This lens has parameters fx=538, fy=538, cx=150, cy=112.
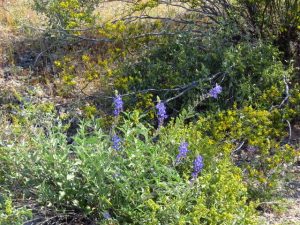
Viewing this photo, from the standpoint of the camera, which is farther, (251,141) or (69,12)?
(69,12)

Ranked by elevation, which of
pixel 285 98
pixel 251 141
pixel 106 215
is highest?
pixel 285 98

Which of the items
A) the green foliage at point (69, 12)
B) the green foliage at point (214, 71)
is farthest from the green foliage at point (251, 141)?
the green foliage at point (69, 12)

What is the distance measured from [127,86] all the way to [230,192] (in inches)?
82.0

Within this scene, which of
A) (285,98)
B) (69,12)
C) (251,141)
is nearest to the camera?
(251,141)

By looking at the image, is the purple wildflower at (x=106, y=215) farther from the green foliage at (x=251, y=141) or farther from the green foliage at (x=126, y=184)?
the green foliage at (x=251, y=141)

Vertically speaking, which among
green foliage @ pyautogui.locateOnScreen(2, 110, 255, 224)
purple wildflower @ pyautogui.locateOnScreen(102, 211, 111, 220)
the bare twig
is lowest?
purple wildflower @ pyautogui.locateOnScreen(102, 211, 111, 220)

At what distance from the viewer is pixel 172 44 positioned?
5477 millimetres

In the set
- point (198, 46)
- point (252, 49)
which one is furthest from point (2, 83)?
point (252, 49)

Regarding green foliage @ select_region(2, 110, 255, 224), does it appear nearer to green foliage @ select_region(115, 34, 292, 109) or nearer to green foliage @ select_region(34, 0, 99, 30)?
green foliage @ select_region(115, 34, 292, 109)

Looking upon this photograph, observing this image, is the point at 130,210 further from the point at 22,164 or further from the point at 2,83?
the point at 2,83

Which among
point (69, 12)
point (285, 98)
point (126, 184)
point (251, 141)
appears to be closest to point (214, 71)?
point (285, 98)

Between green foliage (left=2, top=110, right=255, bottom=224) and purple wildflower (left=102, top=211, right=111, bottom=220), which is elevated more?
green foliage (left=2, top=110, right=255, bottom=224)

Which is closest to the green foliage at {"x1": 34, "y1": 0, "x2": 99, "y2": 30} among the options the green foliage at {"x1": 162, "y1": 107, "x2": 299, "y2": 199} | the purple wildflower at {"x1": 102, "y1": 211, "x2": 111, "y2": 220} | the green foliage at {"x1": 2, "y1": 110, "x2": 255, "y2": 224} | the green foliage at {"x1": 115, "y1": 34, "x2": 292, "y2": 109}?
the green foliage at {"x1": 115, "y1": 34, "x2": 292, "y2": 109}

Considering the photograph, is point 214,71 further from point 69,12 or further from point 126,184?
point 126,184
